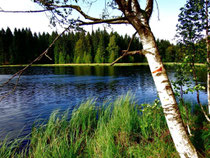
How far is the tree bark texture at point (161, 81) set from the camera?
95.3 inches

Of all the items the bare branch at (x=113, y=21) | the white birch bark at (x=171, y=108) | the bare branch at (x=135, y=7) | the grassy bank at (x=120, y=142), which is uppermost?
the bare branch at (x=135, y=7)

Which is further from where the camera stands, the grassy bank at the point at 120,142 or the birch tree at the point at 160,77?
the grassy bank at the point at 120,142

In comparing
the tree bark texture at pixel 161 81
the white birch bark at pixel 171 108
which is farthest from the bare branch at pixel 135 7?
the white birch bark at pixel 171 108

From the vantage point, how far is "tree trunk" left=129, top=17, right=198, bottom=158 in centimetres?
242

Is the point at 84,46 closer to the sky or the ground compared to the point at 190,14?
closer to the ground

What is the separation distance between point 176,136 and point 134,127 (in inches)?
158

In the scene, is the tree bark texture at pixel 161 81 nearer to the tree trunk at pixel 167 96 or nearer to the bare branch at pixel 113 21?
the tree trunk at pixel 167 96

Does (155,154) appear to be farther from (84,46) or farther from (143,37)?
(84,46)

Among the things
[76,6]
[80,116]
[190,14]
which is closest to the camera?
[76,6]

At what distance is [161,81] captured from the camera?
2.45 meters

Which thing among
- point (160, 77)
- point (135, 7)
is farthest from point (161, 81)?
point (135, 7)

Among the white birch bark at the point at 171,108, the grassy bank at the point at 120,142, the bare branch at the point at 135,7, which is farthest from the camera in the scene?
the grassy bank at the point at 120,142

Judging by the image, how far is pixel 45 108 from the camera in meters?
13.2

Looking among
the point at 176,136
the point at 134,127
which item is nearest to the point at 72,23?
the point at 176,136
